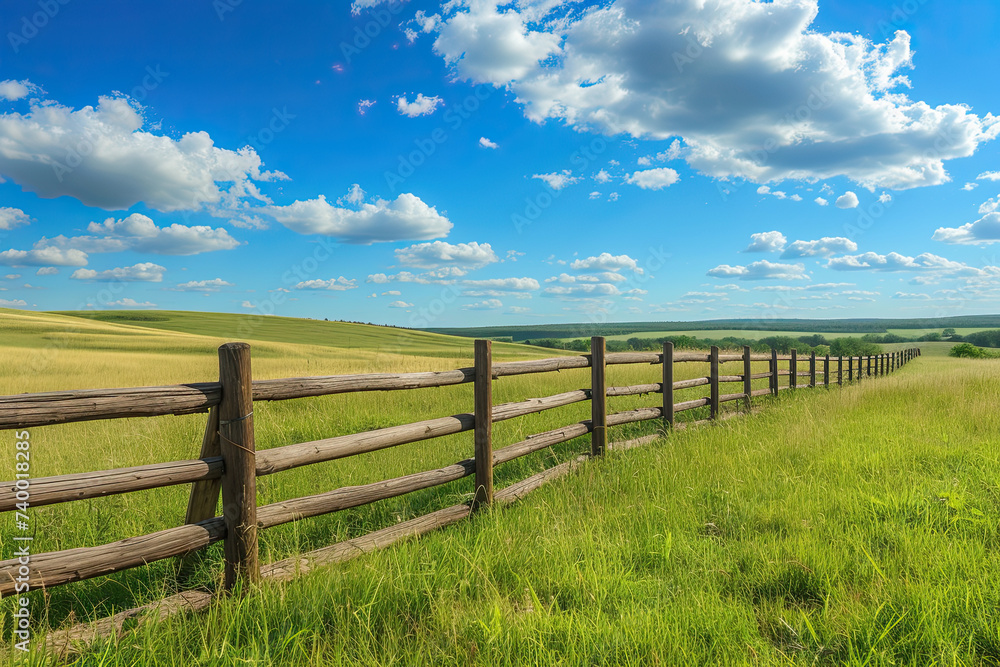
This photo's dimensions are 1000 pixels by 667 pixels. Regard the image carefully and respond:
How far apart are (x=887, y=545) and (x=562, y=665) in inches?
112

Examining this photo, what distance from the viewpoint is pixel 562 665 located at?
7.99 feet

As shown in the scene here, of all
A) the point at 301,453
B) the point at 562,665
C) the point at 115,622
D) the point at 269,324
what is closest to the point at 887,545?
the point at 562,665

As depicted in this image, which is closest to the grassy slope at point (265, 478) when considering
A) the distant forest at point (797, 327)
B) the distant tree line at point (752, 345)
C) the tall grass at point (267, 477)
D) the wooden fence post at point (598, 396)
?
the tall grass at point (267, 477)

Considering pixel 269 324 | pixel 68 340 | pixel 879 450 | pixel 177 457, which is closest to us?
pixel 879 450

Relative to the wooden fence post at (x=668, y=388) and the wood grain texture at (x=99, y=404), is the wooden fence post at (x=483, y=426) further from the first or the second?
the wooden fence post at (x=668, y=388)

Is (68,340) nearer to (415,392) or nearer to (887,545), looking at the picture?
(415,392)

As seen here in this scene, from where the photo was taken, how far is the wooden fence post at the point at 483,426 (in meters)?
4.73

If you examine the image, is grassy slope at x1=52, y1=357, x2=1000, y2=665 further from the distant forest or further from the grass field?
the distant forest

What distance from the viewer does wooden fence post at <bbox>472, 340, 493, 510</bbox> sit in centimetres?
473

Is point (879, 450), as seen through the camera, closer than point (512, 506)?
No

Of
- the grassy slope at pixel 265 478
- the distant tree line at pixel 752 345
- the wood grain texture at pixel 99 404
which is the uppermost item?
the wood grain texture at pixel 99 404

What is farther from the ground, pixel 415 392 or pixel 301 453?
pixel 301 453

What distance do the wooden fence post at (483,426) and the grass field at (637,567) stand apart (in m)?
0.29

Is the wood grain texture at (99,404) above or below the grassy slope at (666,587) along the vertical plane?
above
